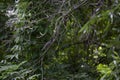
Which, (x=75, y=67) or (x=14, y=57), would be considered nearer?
(x=14, y=57)

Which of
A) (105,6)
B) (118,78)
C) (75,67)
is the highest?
(105,6)

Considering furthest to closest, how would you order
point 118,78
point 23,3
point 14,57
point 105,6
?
point 14,57
point 23,3
point 105,6
point 118,78

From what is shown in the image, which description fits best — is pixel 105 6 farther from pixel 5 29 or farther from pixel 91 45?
pixel 5 29

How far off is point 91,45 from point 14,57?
0.91 meters

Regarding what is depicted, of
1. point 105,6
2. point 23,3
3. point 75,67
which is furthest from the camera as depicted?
point 75,67

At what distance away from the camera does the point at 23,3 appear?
279 cm

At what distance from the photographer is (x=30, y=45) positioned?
9.49 ft

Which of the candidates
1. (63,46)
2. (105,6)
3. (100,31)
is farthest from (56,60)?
(105,6)

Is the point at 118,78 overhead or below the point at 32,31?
below

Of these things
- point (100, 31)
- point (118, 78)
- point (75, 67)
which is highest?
point (100, 31)

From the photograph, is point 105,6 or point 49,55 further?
point 49,55

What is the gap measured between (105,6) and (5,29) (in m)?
1.56

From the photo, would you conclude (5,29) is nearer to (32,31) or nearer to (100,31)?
(32,31)

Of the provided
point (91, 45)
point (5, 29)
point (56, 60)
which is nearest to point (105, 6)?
point (91, 45)
